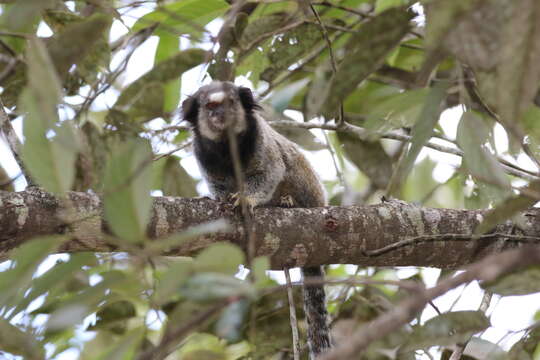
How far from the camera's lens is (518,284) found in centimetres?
157

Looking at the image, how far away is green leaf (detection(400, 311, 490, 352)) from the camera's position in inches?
55.1

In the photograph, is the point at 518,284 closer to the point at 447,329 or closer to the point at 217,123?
the point at 447,329

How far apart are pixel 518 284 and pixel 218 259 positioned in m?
0.91

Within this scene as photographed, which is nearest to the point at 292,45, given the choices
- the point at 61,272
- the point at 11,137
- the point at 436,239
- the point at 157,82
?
the point at 157,82

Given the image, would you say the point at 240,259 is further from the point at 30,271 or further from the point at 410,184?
the point at 410,184

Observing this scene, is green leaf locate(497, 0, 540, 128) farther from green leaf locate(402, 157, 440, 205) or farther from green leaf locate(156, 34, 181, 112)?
green leaf locate(402, 157, 440, 205)

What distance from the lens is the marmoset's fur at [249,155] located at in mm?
3469

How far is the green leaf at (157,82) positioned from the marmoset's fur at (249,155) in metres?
0.82

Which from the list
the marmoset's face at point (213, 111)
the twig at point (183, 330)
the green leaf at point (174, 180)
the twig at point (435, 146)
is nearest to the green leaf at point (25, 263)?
the twig at point (183, 330)

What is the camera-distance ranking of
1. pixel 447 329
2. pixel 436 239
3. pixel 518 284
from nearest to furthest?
1. pixel 447 329
2. pixel 518 284
3. pixel 436 239

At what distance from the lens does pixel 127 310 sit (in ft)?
8.45

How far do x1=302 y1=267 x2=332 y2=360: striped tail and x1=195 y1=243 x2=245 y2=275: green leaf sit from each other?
6.87ft

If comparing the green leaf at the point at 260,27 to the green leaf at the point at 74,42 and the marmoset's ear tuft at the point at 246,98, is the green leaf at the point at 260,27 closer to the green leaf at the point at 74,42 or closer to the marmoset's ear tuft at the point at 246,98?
the green leaf at the point at 74,42

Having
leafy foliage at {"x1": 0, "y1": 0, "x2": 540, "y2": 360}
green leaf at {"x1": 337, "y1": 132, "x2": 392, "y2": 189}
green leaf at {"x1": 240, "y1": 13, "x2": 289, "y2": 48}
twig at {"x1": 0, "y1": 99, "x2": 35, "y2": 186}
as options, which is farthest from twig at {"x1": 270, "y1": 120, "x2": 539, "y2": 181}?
twig at {"x1": 0, "y1": 99, "x2": 35, "y2": 186}
